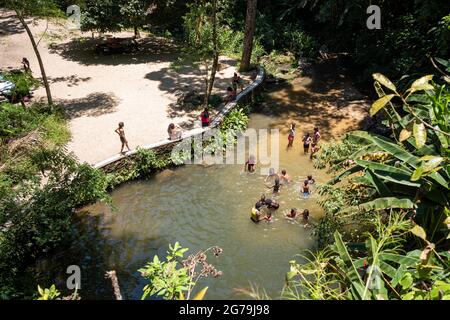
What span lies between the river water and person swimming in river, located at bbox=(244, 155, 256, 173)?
9.7 inches

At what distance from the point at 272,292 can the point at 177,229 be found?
3.98 metres

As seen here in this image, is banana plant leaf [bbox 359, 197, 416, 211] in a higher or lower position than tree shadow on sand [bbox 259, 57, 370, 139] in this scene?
higher

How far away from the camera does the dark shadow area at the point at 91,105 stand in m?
17.9

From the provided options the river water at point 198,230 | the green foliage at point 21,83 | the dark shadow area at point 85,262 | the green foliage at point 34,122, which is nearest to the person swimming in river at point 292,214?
the river water at point 198,230

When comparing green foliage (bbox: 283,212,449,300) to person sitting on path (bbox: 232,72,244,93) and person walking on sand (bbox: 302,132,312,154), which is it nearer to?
person walking on sand (bbox: 302,132,312,154)

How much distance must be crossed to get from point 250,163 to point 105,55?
46.0 ft

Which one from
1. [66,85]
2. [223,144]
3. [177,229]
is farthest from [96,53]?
[177,229]

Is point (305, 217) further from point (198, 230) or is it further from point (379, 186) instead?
point (379, 186)

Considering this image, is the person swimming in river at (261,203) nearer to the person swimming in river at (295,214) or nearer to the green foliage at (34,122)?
the person swimming in river at (295,214)

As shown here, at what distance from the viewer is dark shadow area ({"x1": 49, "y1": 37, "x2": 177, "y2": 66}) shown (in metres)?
23.7

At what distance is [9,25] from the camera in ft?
89.1

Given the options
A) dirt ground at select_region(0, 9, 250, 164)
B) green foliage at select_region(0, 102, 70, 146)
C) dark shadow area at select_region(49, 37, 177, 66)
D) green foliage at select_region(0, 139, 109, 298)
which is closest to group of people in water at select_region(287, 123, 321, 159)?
dirt ground at select_region(0, 9, 250, 164)

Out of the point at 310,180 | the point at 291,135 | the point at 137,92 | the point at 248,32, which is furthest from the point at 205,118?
the point at 248,32

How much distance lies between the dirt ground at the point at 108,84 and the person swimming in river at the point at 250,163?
11.2 ft
